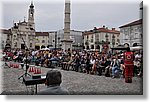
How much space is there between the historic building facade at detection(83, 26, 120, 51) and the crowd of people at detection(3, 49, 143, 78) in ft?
0.77

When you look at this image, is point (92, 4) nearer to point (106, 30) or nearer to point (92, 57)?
point (106, 30)

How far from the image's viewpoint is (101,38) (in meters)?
3.75

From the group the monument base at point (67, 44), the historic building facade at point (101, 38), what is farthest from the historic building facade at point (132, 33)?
Answer: the monument base at point (67, 44)

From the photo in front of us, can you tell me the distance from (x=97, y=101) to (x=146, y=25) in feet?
3.58

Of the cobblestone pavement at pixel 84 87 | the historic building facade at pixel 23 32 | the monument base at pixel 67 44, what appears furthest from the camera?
the monument base at pixel 67 44

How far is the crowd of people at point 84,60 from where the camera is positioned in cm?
348

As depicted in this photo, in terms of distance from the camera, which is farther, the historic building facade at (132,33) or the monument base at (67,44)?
the monument base at (67,44)

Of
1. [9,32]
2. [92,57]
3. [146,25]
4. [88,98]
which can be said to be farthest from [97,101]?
[92,57]

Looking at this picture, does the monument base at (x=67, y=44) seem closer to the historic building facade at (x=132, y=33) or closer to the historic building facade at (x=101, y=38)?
the historic building facade at (x=101, y=38)

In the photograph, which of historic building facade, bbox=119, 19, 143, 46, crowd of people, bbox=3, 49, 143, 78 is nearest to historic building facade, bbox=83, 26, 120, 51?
historic building facade, bbox=119, 19, 143, 46

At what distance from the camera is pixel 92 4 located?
325cm

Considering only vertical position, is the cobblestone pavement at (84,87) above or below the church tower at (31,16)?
below

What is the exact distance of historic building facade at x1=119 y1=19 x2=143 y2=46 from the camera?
10.5 ft

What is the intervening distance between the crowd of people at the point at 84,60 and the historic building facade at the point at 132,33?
150 millimetres
